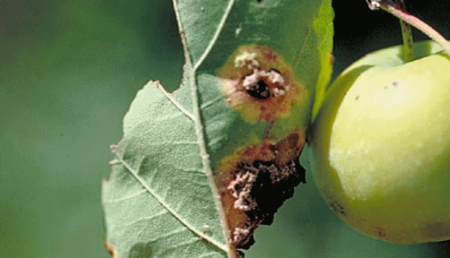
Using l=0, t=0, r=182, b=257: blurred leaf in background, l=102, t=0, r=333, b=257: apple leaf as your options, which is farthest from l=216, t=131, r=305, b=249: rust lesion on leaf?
l=0, t=0, r=182, b=257: blurred leaf in background

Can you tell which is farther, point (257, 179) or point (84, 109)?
point (84, 109)

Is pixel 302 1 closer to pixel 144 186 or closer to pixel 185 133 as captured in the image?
pixel 185 133

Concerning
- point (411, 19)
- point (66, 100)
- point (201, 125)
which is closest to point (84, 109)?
point (66, 100)

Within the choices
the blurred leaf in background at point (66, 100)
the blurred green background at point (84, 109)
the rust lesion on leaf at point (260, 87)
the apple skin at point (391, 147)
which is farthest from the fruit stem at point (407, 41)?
the blurred leaf in background at point (66, 100)

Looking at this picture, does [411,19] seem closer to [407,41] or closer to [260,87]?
[407,41]

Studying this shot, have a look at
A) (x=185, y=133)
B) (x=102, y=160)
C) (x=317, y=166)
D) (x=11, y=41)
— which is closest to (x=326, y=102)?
(x=317, y=166)

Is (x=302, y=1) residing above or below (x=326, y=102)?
above
